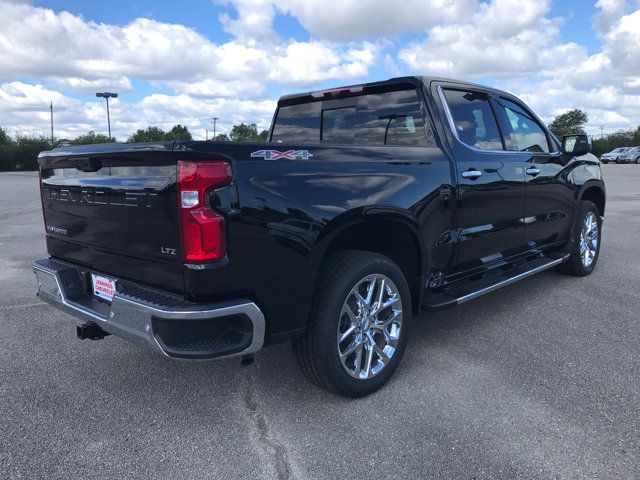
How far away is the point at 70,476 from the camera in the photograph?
2.39 meters

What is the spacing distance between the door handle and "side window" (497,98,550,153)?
0.77 metres

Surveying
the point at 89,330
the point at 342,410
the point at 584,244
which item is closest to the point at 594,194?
the point at 584,244

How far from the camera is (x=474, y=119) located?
4.12m

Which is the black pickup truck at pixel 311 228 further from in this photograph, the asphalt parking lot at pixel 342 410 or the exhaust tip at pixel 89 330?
the asphalt parking lot at pixel 342 410

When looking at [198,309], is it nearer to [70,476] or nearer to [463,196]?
[70,476]

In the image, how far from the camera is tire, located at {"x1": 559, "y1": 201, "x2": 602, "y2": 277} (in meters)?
5.47

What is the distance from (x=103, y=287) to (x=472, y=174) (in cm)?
251

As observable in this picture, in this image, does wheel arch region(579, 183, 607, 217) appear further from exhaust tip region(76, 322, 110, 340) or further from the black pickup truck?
exhaust tip region(76, 322, 110, 340)

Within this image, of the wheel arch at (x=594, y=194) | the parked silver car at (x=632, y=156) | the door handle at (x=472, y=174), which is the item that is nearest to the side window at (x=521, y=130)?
the door handle at (x=472, y=174)

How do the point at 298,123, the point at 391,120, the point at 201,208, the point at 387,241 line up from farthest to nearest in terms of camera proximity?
the point at 298,123
the point at 391,120
the point at 387,241
the point at 201,208

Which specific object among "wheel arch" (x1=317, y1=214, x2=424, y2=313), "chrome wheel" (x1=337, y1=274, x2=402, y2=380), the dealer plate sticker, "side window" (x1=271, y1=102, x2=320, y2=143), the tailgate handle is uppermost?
"side window" (x1=271, y1=102, x2=320, y2=143)

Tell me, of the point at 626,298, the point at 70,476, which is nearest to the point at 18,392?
the point at 70,476

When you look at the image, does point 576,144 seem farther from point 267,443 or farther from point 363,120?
point 267,443

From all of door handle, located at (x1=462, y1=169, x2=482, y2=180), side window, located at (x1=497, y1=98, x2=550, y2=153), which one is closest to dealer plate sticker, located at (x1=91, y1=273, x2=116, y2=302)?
door handle, located at (x1=462, y1=169, x2=482, y2=180)
